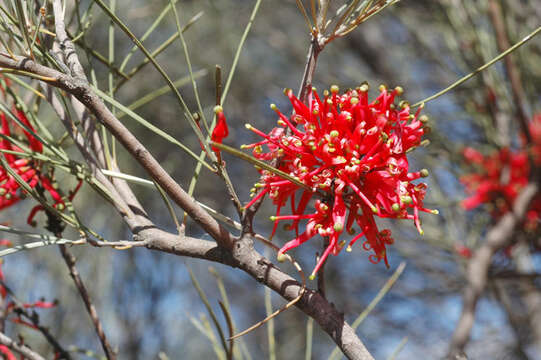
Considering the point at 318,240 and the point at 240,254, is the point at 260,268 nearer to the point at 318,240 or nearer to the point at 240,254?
the point at 240,254

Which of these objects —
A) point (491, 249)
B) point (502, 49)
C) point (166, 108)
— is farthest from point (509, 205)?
point (166, 108)

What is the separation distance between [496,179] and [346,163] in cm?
123

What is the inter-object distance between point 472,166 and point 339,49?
1.29 meters

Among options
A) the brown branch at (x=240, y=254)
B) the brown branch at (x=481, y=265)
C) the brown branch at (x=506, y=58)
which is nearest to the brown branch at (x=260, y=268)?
the brown branch at (x=240, y=254)

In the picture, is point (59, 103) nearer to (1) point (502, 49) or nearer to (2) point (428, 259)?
(1) point (502, 49)

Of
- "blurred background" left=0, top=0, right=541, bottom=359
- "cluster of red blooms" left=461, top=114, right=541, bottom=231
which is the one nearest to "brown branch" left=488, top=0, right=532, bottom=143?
"blurred background" left=0, top=0, right=541, bottom=359

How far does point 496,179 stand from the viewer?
1.67m

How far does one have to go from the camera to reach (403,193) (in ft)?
2.01

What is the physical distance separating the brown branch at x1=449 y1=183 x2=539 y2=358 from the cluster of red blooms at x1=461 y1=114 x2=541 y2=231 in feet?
0.62

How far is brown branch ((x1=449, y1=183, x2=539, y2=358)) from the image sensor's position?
3.82 ft

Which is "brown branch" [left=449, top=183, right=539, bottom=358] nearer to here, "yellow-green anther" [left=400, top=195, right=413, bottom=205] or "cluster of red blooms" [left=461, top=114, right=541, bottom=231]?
"cluster of red blooms" [left=461, top=114, right=541, bottom=231]

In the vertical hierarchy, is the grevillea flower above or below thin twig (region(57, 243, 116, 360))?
above

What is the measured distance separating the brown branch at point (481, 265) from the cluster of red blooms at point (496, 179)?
0.19 meters

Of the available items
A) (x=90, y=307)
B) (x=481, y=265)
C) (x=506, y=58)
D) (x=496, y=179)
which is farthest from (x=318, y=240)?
(x=90, y=307)
